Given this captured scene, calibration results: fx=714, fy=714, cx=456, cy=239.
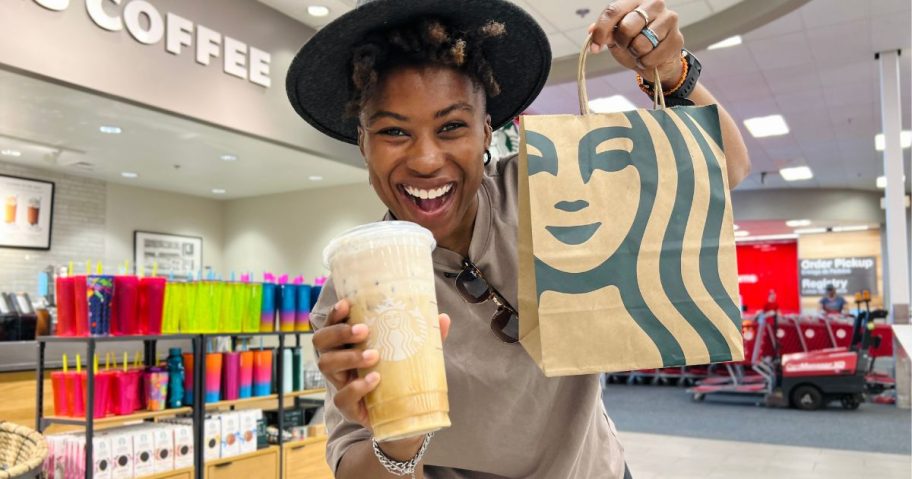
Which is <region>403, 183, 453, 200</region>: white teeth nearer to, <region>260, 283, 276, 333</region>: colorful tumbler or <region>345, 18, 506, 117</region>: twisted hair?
<region>345, 18, 506, 117</region>: twisted hair

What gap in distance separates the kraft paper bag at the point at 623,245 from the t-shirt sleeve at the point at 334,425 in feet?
1.24

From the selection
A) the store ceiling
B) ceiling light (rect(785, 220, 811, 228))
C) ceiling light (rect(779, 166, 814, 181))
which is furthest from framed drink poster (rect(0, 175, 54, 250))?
ceiling light (rect(785, 220, 811, 228))

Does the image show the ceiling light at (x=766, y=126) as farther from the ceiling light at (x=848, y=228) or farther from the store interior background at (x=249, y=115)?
the ceiling light at (x=848, y=228)

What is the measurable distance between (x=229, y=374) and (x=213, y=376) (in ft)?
0.43

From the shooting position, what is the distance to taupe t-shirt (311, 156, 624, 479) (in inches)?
45.2

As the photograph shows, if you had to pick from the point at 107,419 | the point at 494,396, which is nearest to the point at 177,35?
the point at 107,419

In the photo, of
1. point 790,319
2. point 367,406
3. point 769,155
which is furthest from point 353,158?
point 769,155

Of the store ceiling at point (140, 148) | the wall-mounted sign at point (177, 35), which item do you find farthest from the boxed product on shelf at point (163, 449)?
the wall-mounted sign at point (177, 35)

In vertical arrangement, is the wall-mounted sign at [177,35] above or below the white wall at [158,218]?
above

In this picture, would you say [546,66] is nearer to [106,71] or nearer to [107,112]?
[106,71]

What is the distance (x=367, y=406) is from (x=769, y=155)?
1389 cm

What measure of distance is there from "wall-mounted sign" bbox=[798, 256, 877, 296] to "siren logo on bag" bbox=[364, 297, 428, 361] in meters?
22.5

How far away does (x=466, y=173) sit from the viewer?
43.7 inches

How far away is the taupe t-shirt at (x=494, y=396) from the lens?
115 centimetres
